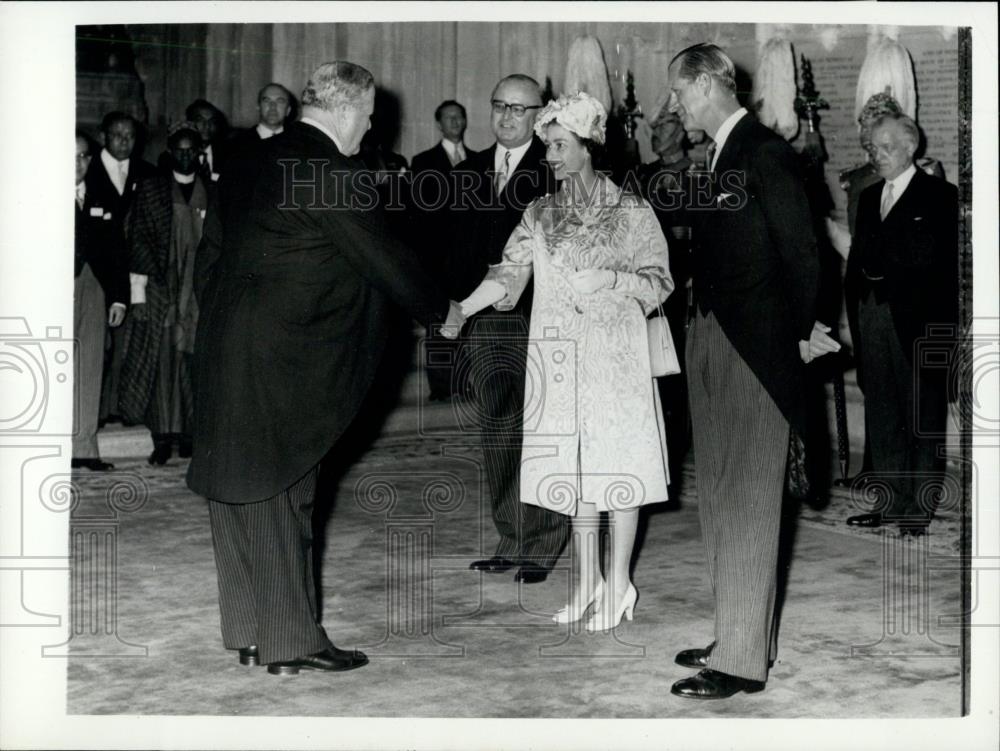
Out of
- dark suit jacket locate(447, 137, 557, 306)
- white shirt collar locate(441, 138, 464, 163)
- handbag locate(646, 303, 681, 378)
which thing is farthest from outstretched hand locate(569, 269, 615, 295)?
white shirt collar locate(441, 138, 464, 163)

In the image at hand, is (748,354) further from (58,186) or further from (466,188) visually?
(58,186)

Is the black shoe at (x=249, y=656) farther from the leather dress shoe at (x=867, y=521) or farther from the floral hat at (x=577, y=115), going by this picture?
the leather dress shoe at (x=867, y=521)

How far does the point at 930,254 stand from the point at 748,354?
2.23 m

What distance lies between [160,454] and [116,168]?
1455mm

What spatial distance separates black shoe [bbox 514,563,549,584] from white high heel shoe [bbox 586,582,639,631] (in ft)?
1.68

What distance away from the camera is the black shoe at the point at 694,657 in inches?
151

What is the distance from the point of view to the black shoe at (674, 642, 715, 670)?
384 cm

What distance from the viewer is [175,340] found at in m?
6.72

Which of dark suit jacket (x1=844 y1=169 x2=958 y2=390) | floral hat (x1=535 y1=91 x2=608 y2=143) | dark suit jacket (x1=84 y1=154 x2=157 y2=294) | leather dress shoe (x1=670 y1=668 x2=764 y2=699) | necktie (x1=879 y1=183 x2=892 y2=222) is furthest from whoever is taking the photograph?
dark suit jacket (x1=84 y1=154 x2=157 y2=294)

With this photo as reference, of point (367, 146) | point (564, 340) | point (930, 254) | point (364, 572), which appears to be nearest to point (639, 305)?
point (564, 340)

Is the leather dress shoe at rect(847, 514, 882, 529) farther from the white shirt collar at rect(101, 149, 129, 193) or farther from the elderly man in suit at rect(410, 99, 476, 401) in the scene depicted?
the white shirt collar at rect(101, 149, 129, 193)

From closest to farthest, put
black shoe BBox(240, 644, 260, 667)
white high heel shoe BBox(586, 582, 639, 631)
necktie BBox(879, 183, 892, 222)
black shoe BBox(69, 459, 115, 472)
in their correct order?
black shoe BBox(240, 644, 260, 667) → white high heel shoe BBox(586, 582, 639, 631) → necktie BBox(879, 183, 892, 222) → black shoe BBox(69, 459, 115, 472)

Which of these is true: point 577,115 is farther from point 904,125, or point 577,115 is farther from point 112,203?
point 112,203

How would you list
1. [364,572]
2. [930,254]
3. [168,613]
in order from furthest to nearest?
[930,254], [364,572], [168,613]
